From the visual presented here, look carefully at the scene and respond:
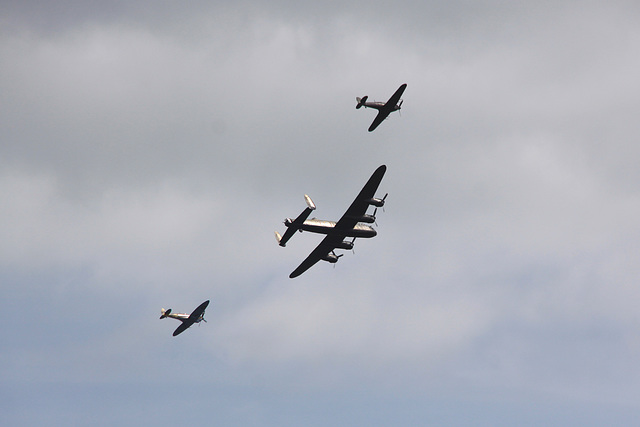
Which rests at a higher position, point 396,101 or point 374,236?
point 396,101

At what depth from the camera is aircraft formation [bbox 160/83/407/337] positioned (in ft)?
255

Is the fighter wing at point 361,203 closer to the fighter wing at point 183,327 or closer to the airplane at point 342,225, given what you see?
the airplane at point 342,225

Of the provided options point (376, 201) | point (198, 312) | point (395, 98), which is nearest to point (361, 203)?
point (376, 201)

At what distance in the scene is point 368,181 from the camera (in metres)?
78.4

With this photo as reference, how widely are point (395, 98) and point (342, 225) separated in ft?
76.5

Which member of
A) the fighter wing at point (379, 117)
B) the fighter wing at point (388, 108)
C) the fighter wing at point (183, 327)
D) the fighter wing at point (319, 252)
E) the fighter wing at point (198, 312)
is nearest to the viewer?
the fighter wing at point (319, 252)

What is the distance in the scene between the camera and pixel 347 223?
82.7 m

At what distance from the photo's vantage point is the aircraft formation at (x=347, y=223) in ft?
255

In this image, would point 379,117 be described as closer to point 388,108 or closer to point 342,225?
point 388,108

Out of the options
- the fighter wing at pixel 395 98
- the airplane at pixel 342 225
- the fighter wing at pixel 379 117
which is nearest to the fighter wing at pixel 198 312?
the airplane at pixel 342 225

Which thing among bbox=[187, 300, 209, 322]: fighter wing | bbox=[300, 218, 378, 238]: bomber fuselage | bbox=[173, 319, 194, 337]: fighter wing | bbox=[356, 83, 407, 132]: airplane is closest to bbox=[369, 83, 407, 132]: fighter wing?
bbox=[356, 83, 407, 132]: airplane

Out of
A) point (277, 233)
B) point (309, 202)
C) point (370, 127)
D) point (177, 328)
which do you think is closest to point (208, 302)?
point (177, 328)

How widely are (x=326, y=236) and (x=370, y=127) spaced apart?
20682 mm

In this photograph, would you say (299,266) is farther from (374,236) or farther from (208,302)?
(208,302)
